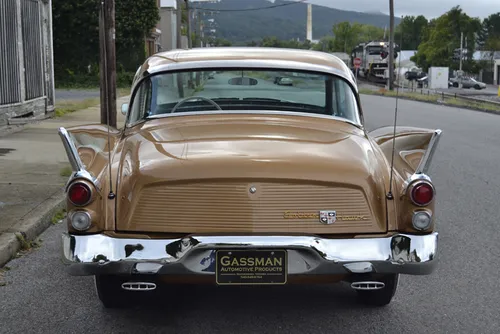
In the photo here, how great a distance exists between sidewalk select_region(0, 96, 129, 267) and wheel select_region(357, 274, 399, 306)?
3.00m

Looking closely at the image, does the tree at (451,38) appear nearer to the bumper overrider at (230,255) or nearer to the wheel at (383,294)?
the wheel at (383,294)

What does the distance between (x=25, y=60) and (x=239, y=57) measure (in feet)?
39.4

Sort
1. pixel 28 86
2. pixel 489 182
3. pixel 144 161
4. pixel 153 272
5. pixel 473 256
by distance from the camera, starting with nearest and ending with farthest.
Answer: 1. pixel 153 272
2. pixel 144 161
3. pixel 473 256
4. pixel 489 182
5. pixel 28 86

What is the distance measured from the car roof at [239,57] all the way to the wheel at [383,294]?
69.3 inches

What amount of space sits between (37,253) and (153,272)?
2665 millimetres

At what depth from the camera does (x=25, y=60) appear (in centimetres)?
1636

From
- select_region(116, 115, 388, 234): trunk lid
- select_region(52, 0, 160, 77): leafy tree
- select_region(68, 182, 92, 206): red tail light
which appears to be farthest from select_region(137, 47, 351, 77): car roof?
select_region(52, 0, 160, 77): leafy tree

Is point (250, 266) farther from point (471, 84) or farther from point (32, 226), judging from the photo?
point (471, 84)

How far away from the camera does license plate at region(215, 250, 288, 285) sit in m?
3.93

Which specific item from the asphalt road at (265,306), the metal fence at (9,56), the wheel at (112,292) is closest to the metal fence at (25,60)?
Answer: the metal fence at (9,56)

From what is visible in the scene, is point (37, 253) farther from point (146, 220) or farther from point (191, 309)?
point (146, 220)

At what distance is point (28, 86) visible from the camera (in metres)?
16.5

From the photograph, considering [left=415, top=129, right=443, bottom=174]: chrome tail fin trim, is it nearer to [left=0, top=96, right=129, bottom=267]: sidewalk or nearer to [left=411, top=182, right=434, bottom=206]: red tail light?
[left=411, top=182, right=434, bottom=206]: red tail light

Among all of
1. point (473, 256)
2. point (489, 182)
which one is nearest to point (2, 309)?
point (473, 256)
